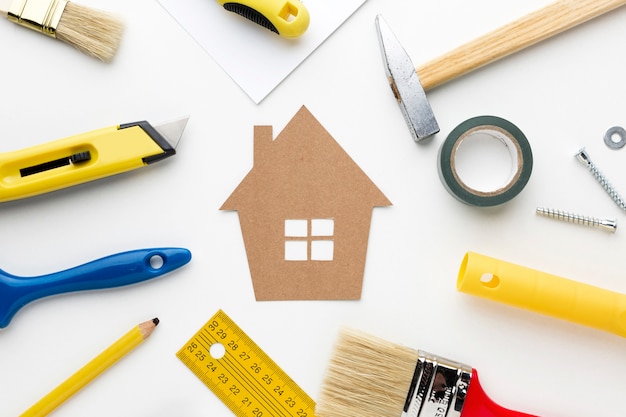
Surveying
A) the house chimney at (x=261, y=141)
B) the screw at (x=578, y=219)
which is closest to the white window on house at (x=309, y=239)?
the house chimney at (x=261, y=141)

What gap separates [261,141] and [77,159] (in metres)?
0.27

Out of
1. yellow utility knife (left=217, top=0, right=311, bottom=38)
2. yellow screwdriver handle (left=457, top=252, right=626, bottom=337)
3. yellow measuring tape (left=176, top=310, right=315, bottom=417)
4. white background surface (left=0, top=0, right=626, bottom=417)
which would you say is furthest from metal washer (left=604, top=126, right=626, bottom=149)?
yellow measuring tape (left=176, top=310, right=315, bottom=417)

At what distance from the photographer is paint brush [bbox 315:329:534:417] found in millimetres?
883

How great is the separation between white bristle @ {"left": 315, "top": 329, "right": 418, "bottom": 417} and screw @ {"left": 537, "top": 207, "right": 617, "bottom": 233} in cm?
29

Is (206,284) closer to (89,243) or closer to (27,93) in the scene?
(89,243)

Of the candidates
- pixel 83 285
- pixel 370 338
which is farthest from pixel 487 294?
pixel 83 285

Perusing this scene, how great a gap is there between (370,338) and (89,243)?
0.46 m

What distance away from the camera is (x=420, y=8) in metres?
0.94

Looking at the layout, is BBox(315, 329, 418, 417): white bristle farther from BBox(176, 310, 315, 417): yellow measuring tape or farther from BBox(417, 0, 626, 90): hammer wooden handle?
BBox(417, 0, 626, 90): hammer wooden handle

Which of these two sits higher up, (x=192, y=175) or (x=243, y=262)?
(x=192, y=175)

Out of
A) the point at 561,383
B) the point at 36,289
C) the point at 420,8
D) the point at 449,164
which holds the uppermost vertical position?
the point at 420,8

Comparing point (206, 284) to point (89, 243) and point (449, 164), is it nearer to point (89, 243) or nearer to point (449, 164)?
point (89, 243)

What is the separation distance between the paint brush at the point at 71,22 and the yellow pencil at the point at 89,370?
0.43 m

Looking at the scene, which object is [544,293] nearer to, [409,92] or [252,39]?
[409,92]
